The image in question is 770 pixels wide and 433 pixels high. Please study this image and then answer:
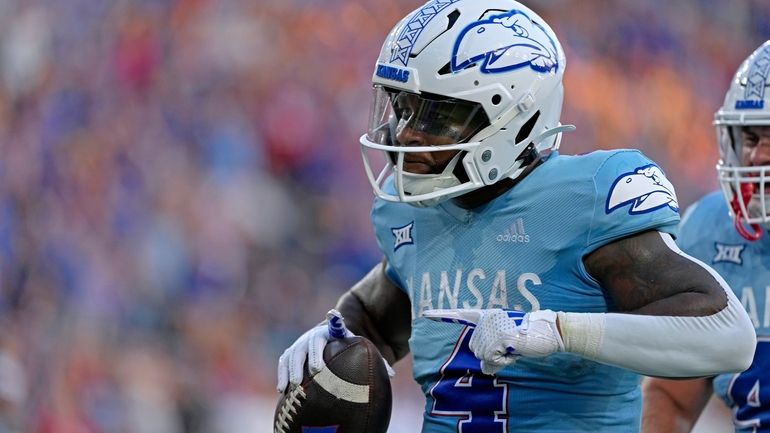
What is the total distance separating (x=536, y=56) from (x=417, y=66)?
23cm

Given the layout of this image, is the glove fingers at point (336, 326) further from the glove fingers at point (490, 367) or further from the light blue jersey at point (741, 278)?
the light blue jersey at point (741, 278)

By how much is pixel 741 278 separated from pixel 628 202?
98cm

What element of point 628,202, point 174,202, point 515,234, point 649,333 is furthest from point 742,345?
point 174,202

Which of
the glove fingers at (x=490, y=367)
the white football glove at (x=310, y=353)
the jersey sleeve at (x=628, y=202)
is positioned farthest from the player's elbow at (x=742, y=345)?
the white football glove at (x=310, y=353)

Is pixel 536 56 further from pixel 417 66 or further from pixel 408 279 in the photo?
pixel 408 279

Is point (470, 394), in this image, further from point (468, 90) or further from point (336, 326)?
point (468, 90)

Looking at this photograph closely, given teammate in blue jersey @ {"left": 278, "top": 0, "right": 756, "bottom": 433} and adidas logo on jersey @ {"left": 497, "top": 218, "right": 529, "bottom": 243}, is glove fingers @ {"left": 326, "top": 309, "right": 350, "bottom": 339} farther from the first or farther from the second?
adidas logo on jersey @ {"left": 497, "top": 218, "right": 529, "bottom": 243}

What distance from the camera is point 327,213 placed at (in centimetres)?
497

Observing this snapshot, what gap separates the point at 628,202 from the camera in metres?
2.18

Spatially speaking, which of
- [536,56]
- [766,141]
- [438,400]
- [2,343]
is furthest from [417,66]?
[2,343]

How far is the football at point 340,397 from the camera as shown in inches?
88.5

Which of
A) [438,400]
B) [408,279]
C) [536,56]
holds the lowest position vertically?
[438,400]

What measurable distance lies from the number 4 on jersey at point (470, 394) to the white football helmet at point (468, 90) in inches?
11.7

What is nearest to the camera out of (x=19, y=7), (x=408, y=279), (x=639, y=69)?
(x=408, y=279)
